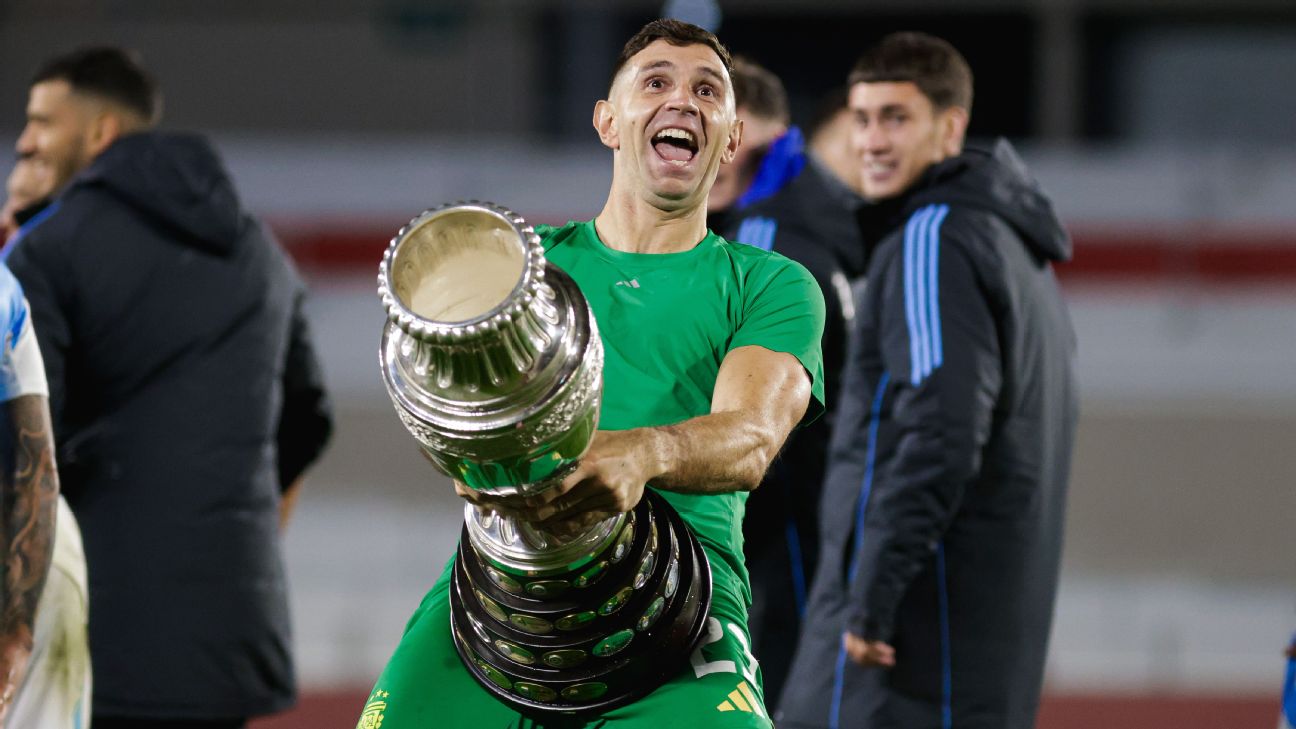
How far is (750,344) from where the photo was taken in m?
2.20

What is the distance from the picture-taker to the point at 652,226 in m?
2.32

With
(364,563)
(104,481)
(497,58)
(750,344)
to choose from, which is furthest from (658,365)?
(497,58)

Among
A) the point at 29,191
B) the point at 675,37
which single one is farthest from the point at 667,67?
the point at 29,191

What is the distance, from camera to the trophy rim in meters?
1.62

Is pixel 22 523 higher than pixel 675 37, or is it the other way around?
pixel 675 37

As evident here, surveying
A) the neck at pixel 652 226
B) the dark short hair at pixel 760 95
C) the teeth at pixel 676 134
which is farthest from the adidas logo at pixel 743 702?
the dark short hair at pixel 760 95

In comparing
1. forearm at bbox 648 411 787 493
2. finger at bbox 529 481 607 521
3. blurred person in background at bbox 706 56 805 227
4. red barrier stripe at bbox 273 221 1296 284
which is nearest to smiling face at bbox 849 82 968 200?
blurred person in background at bbox 706 56 805 227

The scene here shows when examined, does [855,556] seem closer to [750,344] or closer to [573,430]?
[750,344]

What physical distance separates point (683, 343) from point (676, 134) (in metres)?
0.28

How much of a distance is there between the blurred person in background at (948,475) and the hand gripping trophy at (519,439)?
4.18 feet

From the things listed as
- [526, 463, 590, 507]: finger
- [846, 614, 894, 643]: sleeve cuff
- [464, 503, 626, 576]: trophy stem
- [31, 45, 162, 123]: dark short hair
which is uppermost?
[31, 45, 162, 123]: dark short hair

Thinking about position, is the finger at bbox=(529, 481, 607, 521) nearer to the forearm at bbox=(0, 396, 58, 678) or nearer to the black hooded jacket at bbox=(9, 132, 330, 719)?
the forearm at bbox=(0, 396, 58, 678)

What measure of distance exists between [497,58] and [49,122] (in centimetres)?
899

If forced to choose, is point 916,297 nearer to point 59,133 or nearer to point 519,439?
point 519,439
